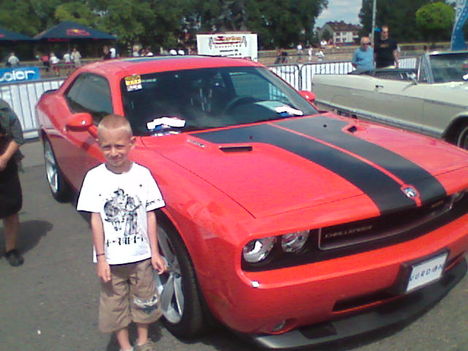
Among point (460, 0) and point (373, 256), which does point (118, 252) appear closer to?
point (373, 256)

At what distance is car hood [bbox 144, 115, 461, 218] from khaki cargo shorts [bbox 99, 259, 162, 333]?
0.60m

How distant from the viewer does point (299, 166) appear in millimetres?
2730

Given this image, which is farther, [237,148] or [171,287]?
[237,148]

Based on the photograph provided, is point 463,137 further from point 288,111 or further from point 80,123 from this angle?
point 80,123

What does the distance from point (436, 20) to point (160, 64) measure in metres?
72.7

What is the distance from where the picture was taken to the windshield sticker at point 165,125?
3.43 meters

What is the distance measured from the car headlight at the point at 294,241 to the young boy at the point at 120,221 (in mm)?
623

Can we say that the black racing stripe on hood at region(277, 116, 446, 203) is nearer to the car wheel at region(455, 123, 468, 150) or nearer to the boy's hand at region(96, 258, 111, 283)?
the boy's hand at region(96, 258, 111, 283)

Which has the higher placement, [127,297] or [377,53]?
[377,53]

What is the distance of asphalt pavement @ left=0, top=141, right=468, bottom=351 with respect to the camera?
2.70 metres

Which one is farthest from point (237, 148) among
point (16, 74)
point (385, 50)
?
point (16, 74)

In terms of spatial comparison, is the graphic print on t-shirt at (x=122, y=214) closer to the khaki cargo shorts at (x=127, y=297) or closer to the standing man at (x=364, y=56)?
the khaki cargo shorts at (x=127, y=297)

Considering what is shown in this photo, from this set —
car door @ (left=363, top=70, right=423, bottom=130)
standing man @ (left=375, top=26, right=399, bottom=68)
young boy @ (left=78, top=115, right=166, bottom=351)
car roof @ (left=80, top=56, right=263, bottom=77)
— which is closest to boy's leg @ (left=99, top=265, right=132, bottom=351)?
young boy @ (left=78, top=115, right=166, bottom=351)

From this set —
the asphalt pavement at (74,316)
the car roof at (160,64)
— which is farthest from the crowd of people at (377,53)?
the asphalt pavement at (74,316)
